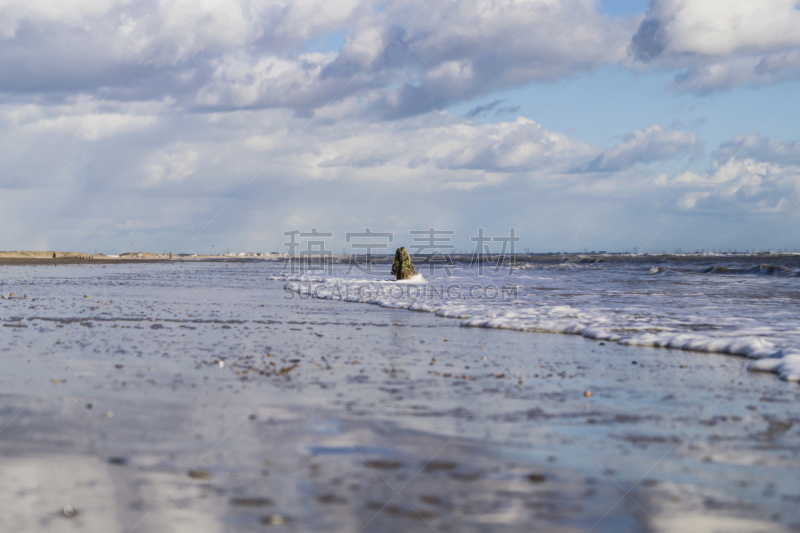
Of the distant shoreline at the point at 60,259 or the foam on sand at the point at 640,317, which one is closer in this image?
the foam on sand at the point at 640,317

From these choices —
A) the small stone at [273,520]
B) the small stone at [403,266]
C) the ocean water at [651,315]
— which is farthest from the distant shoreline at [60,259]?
the small stone at [273,520]

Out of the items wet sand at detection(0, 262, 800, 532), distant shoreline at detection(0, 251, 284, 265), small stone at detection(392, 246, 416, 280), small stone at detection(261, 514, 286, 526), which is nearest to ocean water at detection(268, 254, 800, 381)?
wet sand at detection(0, 262, 800, 532)

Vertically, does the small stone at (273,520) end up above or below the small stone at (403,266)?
below

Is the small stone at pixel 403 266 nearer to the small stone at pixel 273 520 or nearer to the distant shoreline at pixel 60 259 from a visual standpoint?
the small stone at pixel 273 520

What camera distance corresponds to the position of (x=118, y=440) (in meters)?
4.03

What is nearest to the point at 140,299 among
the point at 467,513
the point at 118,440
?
the point at 118,440

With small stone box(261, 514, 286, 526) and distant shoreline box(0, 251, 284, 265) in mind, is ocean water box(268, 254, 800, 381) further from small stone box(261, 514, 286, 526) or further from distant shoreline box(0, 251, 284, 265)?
distant shoreline box(0, 251, 284, 265)

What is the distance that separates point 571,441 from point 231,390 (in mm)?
3194

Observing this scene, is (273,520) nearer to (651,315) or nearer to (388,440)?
(388,440)

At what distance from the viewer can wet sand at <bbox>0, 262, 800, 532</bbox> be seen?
299 centimetres

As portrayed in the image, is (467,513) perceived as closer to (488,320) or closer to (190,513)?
(190,513)

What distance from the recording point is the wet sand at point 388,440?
118 inches

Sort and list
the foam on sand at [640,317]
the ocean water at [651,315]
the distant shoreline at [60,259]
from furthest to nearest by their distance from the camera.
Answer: the distant shoreline at [60,259], the ocean water at [651,315], the foam on sand at [640,317]

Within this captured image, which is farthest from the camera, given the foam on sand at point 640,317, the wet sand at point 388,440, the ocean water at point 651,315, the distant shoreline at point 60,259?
the distant shoreline at point 60,259
